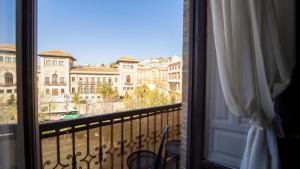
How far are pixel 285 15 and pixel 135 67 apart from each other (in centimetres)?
397

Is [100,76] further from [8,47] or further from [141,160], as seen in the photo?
[8,47]

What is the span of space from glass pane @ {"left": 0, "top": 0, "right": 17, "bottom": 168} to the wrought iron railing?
1.72 ft

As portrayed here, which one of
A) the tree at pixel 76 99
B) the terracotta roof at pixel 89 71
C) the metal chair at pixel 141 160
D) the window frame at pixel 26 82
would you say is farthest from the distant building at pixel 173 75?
the window frame at pixel 26 82

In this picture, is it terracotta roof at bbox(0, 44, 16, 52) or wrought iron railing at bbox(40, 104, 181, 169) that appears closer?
terracotta roof at bbox(0, 44, 16, 52)

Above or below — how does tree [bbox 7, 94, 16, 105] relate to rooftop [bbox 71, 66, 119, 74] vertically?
below

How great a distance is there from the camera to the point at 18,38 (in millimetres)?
1114

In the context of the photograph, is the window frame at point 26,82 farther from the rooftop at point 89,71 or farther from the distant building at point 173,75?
the rooftop at point 89,71

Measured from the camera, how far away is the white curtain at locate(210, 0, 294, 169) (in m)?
1.24

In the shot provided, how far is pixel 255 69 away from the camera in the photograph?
1256 millimetres

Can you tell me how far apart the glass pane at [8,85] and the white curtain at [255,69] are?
1.27 meters

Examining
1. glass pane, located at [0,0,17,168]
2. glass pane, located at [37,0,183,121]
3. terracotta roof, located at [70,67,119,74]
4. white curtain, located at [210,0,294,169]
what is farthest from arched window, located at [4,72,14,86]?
terracotta roof, located at [70,67,119,74]

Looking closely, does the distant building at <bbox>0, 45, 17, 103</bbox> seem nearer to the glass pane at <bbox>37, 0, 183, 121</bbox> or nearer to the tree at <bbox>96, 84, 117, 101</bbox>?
the glass pane at <bbox>37, 0, 183, 121</bbox>

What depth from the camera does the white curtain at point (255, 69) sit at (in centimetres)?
124

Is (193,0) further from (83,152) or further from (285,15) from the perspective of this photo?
(83,152)
